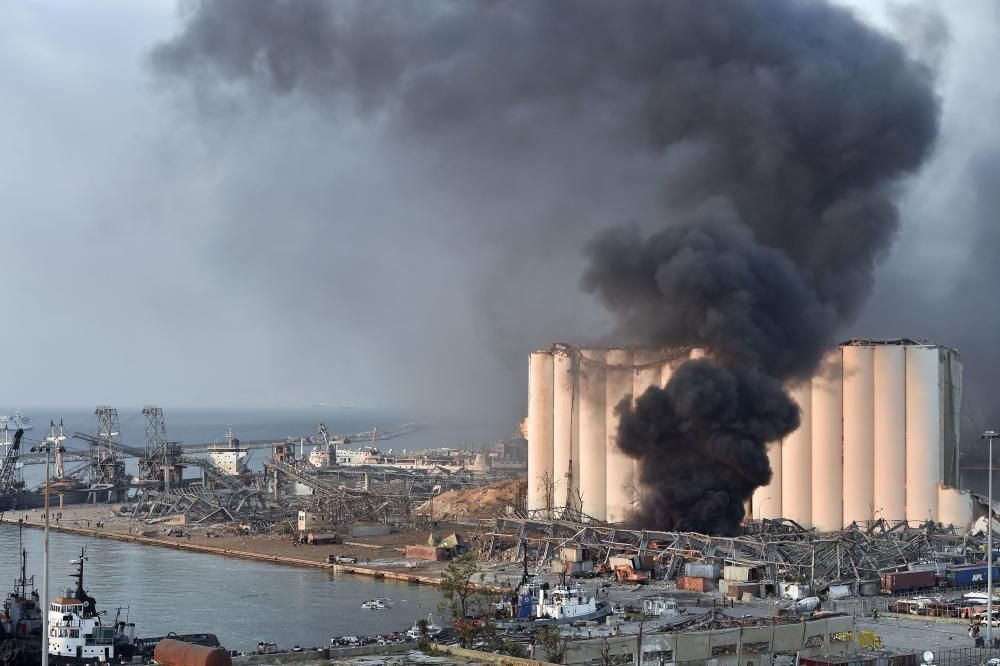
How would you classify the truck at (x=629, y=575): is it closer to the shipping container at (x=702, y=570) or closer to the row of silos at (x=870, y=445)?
the shipping container at (x=702, y=570)

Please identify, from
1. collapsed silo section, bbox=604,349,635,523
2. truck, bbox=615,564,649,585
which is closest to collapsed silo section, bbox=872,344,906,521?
collapsed silo section, bbox=604,349,635,523

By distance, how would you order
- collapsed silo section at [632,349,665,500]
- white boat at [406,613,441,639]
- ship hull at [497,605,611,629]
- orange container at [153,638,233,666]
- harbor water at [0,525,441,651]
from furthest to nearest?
collapsed silo section at [632,349,665,500], harbor water at [0,525,441,651], ship hull at [497,605,611,629], white boat at [406,613,441,639], orange container at [153,638,233,666]

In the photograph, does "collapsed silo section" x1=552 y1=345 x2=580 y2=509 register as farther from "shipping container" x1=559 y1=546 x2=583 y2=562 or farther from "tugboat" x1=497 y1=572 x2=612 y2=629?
"tugboat" x1=497 y1=572 x2=612 y2=629

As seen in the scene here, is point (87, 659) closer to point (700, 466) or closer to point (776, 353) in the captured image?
point (700, 466)

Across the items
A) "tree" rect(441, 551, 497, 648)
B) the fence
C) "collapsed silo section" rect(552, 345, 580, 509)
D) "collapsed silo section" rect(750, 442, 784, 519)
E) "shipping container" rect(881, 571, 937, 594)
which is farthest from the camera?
"collapsed silo section" rect(552, 345, 580, 509)

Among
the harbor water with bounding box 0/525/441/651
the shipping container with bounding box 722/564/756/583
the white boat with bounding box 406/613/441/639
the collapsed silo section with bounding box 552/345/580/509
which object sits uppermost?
the collapsed silo section with bounding box 552/345/580/509

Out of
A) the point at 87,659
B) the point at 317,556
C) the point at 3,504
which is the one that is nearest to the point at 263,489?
the point at 3,504

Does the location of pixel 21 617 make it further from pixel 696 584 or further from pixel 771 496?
pixel 771 496

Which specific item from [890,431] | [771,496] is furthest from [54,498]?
[890,431]
